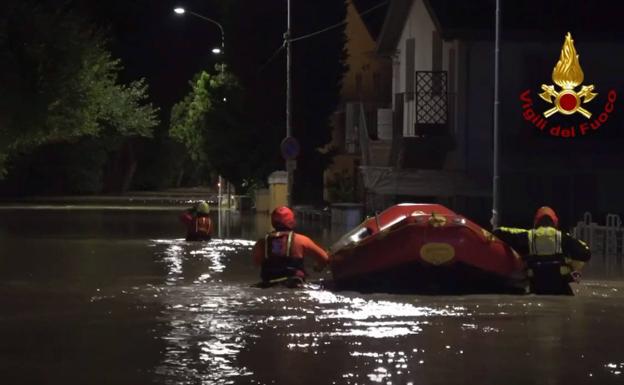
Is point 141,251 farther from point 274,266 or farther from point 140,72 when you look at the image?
point 140,72

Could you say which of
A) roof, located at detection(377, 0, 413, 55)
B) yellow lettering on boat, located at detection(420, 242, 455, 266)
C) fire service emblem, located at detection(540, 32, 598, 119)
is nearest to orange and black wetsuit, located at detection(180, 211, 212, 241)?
fire service emblem, located at detection(540, 32, 598, 119)

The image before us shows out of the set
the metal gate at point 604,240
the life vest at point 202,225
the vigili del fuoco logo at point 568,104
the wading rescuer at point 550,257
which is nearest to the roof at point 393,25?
the vigili del fuoco logo at point 568,104

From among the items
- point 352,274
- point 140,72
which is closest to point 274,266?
point 352,274

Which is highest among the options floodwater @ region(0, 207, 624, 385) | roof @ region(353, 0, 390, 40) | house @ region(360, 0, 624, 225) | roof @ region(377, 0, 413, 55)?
roof @ region(353, 0, 390, 40)

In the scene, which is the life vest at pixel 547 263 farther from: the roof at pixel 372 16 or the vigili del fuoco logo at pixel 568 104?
the roof at pixel 372 16

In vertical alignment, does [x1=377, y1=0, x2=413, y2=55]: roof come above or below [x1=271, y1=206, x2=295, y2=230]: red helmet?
above

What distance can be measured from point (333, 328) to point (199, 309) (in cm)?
246

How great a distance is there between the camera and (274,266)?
60.6ft

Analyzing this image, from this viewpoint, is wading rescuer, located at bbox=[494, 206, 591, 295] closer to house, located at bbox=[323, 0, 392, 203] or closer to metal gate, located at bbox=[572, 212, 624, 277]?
metal gate, located at bbox=[572, 212, 624, 277]

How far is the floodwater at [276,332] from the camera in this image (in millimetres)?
11594

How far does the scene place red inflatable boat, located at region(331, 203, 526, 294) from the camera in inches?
707

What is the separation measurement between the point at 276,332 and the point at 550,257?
203 inches

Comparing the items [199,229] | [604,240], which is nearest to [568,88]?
[604,240]

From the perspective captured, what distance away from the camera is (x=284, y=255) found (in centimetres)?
1827
